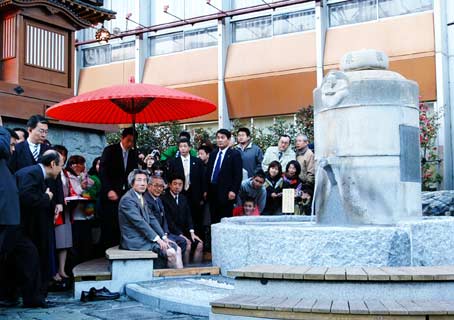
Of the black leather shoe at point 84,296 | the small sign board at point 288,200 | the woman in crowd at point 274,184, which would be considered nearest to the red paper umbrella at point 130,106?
the woman in crowd at point 274,184

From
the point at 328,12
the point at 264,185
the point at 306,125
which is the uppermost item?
the point at 328,12

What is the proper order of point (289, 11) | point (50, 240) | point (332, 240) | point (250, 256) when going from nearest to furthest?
point (332, 240) → point (250, 256) → point (50, 240) → point (289, 11)

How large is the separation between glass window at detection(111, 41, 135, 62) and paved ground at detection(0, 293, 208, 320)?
70.1 feet

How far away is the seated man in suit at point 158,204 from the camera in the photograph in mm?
Result: 8398

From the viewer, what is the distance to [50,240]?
7.37 m

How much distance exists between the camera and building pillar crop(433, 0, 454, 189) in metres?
19.5

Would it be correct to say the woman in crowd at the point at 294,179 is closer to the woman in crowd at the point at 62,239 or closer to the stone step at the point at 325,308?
the woman in crowd at the point at 62,239

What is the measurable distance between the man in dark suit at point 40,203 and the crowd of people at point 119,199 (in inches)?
0.4

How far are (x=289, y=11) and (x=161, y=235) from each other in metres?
17.0

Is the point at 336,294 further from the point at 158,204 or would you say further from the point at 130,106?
the point at 130,106

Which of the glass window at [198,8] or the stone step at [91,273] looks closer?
the stone step at [91,273]

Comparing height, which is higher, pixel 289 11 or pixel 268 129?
pixel 289 11

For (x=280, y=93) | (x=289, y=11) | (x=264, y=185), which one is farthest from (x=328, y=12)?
(x=264, y=185)

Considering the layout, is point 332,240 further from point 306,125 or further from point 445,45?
point 445,45
